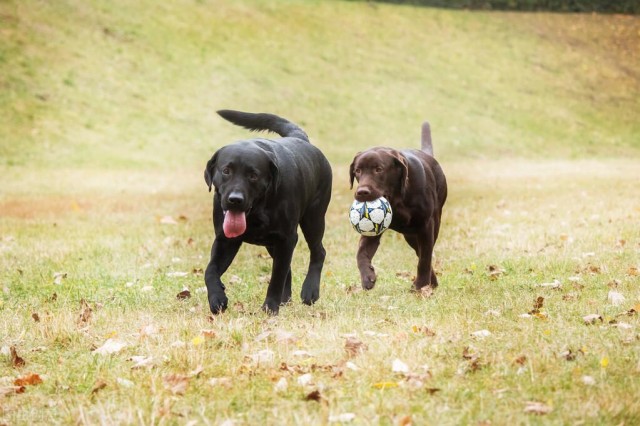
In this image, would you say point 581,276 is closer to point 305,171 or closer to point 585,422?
point 305,171

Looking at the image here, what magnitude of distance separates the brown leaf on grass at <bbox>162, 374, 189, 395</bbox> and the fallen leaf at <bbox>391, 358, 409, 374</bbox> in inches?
40.2

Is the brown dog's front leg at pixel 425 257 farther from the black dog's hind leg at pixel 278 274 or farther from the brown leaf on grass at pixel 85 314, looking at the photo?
the brown leaf on grass at pixel 85 314

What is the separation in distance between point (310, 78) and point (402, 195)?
27.3 m

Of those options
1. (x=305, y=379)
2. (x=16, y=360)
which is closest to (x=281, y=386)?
(x=305, y=379)

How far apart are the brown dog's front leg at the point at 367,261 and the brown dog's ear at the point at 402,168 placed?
490 millimetres

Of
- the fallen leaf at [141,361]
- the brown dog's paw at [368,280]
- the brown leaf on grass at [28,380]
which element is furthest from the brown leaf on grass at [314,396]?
the brown dog's paw at [368,280]

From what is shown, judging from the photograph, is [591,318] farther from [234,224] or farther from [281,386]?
[234,224]

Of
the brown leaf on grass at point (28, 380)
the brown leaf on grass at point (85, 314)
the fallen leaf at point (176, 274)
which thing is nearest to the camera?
the brown leaf on grass at point (28, 380)

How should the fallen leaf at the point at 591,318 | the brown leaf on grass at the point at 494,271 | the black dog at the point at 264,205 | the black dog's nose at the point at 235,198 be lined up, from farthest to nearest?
the brown leaf on grass at the point at 494,271, the black dog at the point at 264,205, the black dog's nose at the point at 235,198, the fallen leaf at the point at 591,318

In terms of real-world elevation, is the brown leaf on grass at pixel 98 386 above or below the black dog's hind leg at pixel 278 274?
below

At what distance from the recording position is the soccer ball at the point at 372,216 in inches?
243

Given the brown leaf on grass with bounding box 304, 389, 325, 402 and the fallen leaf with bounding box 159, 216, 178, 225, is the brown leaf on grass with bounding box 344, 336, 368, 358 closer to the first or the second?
the brown leaf on grass with bounding box 304, 389, 325, 402

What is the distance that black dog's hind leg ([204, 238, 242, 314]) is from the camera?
5.50 metres

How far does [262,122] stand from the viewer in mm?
6965
